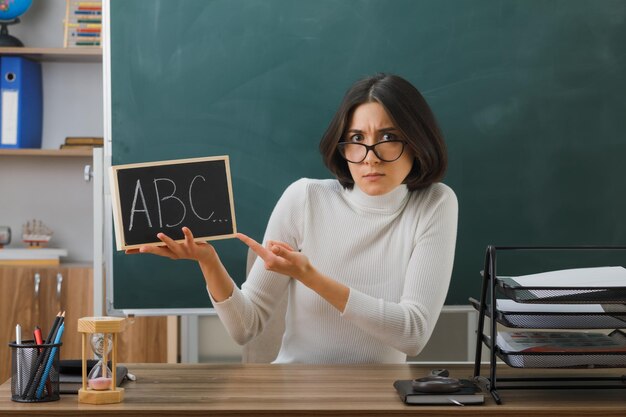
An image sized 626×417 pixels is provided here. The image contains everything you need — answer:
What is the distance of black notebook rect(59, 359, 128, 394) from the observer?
57.8 inches

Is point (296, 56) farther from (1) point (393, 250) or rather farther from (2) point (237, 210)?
(1) point (393, 250)

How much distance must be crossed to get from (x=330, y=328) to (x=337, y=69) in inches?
39.4

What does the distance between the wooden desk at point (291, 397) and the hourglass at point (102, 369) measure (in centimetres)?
2

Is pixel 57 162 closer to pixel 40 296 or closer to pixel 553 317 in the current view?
pixel 40 296

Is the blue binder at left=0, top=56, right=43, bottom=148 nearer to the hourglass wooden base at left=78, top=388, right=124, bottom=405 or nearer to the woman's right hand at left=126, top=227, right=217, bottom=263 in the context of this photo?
the woman's right hand at left=126, top=227, right=217, bottom=263

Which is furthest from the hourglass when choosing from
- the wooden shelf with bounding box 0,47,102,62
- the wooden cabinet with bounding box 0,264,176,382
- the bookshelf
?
the wooden shelf with bounding box 0,47,102,62

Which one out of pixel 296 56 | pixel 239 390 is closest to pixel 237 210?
pixel 296 56

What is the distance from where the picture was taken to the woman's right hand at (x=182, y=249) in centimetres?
151

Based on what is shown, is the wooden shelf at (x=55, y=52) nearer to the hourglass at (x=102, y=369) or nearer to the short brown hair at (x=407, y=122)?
the short brown hair at (x=407, y=122)

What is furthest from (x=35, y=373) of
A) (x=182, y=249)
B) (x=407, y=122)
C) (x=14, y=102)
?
(x=14, y=102)

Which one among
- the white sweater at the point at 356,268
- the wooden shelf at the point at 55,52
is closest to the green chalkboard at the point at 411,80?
the white sweater at the point at 356,268

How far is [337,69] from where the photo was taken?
2656mm

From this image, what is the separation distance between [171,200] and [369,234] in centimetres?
65

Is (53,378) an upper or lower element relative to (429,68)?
lower
